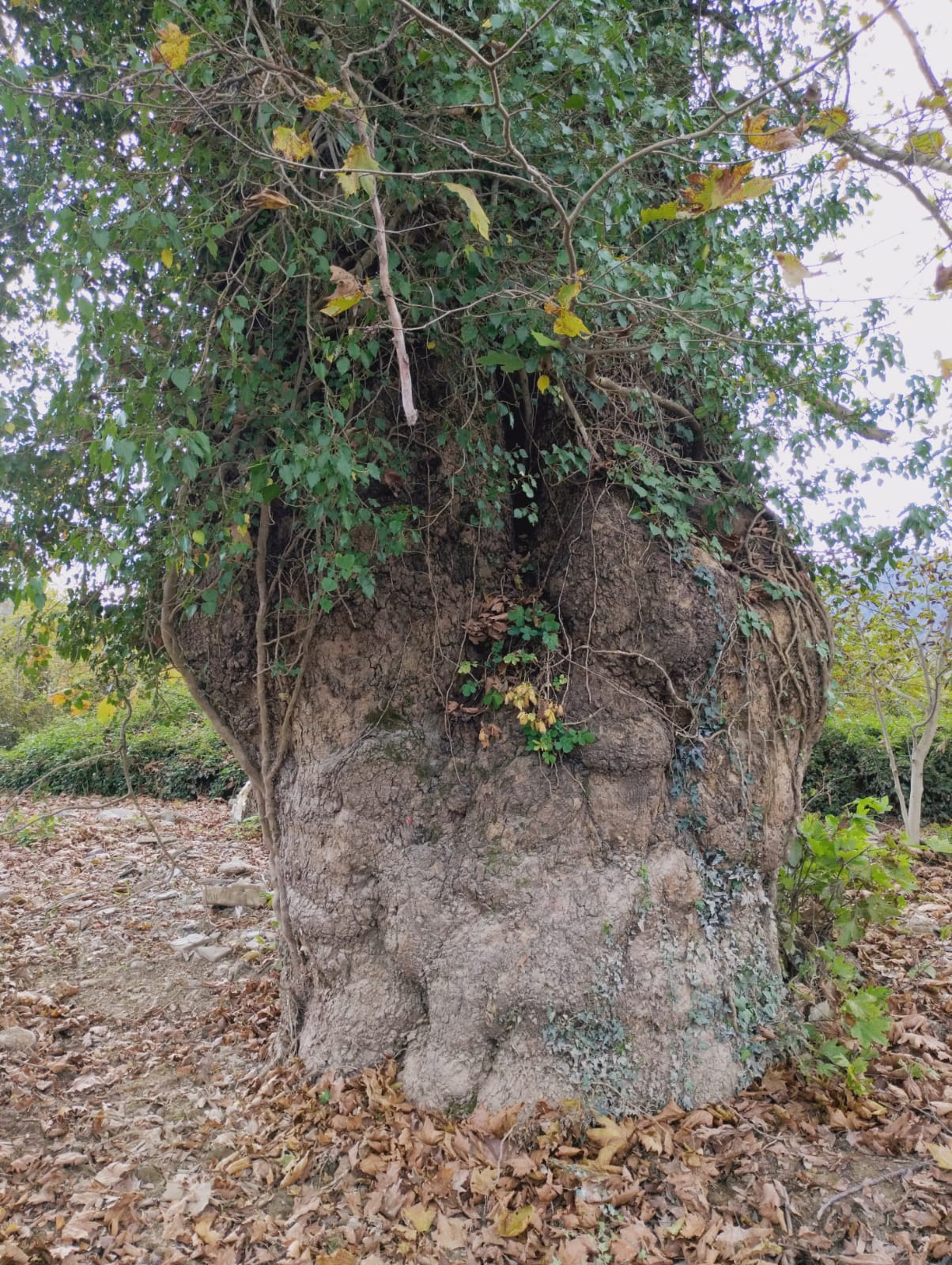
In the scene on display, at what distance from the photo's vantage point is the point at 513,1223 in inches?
98.9

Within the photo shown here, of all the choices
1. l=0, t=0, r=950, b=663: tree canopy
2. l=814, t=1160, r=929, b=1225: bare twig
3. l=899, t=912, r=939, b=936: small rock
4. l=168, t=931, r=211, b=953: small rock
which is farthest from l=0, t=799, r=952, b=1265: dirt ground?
l=0, t=0, r=950, b=663: tree canopy

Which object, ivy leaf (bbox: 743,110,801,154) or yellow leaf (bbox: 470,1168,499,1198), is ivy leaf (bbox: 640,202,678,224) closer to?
ivy leaf (bbox: 743,110,801,154)

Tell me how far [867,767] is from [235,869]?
19.7 ft

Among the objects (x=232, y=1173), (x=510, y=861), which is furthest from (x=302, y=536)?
(x=232, y=1173)

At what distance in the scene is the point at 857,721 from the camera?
8.09 metres

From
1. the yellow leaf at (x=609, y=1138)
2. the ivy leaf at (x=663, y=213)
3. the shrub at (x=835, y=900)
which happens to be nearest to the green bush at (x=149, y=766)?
the shrub at (x=835, y=900)

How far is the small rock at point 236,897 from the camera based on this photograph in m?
5.39

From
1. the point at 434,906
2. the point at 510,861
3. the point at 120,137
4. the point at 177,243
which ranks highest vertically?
the point at 120,137

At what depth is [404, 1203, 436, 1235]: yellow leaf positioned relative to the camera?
256 centimetres

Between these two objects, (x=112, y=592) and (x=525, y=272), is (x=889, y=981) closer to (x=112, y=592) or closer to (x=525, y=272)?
(x=525, y=272)

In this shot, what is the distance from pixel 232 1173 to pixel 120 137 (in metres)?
4.04

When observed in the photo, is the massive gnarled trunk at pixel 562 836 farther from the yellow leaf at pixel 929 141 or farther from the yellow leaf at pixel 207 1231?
the yellow leaf at pixel 929 141

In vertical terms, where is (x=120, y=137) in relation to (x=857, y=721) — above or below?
above

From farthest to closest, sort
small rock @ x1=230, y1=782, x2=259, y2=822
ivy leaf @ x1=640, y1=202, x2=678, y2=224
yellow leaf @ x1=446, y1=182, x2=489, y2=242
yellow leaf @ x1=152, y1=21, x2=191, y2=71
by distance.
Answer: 1. small rock @ x1=230, y1=782, x2=259, y2=822
2. yellow leaf @ x1=152, y1=21, x2=191, y2=71
3. ivy leaf @ x1=640, y1=202, x2=678, y2=224
4. yellow leaf @ x1=446, y1=182, x2=489, y2=242
